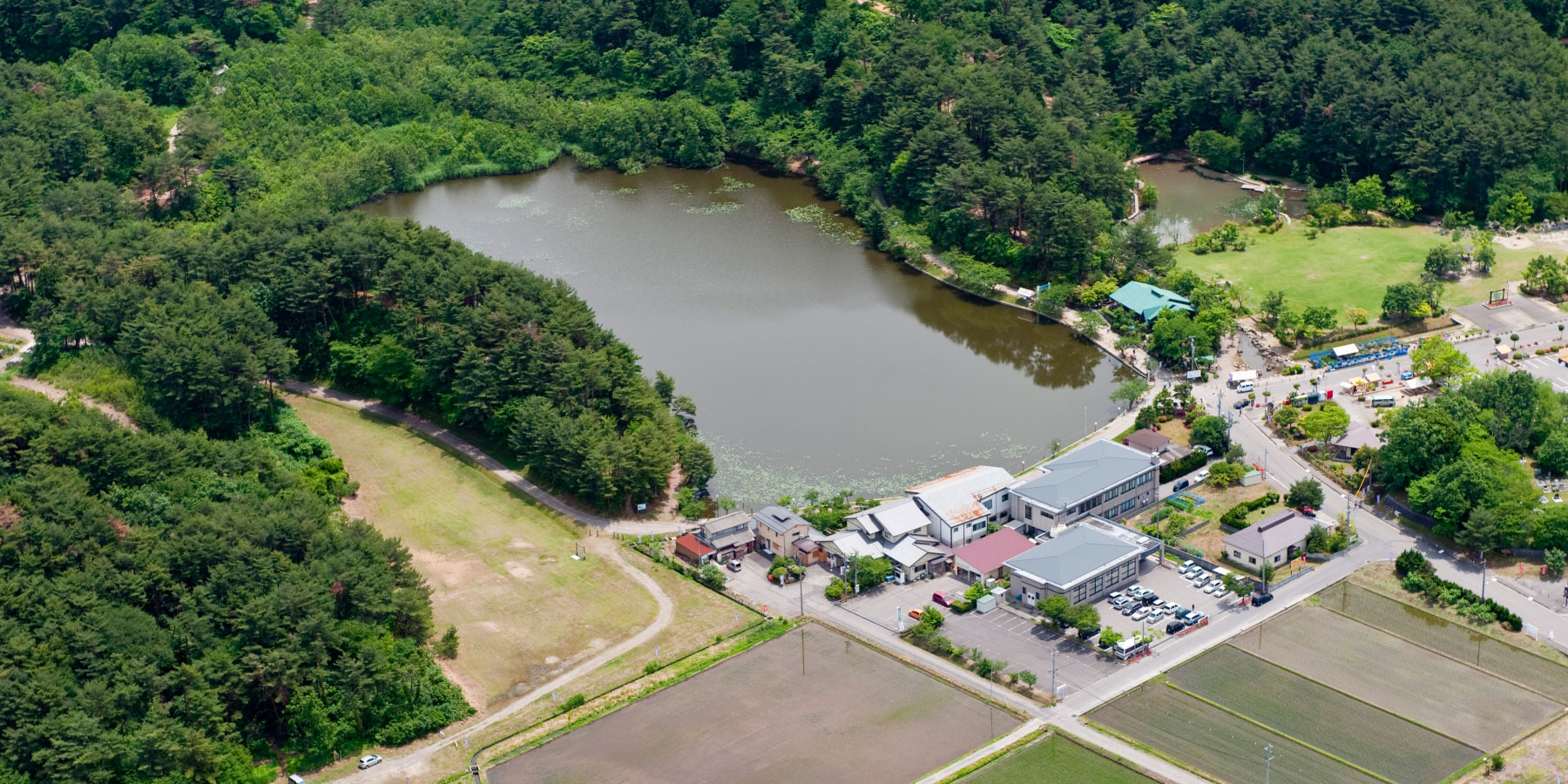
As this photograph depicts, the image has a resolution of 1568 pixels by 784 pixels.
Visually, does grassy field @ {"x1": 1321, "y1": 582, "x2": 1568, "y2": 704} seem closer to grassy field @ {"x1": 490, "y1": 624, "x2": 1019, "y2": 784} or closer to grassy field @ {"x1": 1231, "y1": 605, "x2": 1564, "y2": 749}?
grassy field @ {"x1": 1231, "y1": 605, "x2": 1564, "y2": 749}

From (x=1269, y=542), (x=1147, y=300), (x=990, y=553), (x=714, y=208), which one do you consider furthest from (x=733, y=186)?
Result: (x=1269, y=542)

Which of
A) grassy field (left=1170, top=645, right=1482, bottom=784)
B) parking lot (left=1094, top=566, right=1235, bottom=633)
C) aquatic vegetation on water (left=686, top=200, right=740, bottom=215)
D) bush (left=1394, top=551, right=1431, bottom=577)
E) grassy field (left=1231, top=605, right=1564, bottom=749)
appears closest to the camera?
grassy field (left=1170, top=645, right=1482, bottom=784)

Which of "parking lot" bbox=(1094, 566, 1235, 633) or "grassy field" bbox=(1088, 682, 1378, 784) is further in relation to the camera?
"parking lot" bbox=(1094, 566, 1235, 633)

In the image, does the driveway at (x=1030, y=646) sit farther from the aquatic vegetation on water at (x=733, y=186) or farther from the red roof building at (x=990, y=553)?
the aquatic vegetation on water at (x=733, y=186)

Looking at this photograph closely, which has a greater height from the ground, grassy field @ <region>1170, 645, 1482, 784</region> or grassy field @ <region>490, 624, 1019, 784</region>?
grassy field @ <region>1170, 645, 1482, 784</region>

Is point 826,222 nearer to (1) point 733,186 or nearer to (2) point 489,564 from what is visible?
(1) point 733,186

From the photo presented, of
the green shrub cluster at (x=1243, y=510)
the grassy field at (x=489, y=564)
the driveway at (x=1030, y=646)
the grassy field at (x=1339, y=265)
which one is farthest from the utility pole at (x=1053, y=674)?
the grassy field at (x=1339, y=265)

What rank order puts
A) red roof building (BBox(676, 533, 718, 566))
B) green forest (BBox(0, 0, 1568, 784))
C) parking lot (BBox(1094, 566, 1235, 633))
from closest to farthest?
green forest (BBox(0, 0, 1568, 784)), parking lot (BBox(1094, 566, 1235, 633)), red roof building (BBox(676, 533, 718, 566))

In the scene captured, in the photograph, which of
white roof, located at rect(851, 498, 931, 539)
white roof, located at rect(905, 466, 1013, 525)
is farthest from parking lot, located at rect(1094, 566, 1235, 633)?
white roof, located at rect(851, 498, 931, 539)
